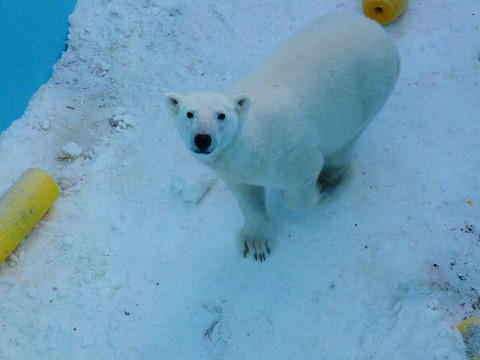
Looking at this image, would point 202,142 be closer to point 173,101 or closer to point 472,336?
point 173,101

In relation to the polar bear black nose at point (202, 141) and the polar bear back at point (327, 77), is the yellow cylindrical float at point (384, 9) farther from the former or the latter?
the polar bear black nose at point (202, 141)

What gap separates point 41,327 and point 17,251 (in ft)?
1.86

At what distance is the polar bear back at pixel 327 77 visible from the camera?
2.39 meters

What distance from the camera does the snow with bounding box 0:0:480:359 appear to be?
2.63 m

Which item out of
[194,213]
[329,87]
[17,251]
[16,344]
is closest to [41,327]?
[16,344]


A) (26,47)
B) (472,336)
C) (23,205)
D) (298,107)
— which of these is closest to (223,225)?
(298,107)

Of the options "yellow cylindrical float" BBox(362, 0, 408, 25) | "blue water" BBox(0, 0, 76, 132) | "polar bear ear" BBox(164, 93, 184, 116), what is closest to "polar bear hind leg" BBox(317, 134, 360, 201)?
"polar bear ear" BBox(164, 93, 184, 116)

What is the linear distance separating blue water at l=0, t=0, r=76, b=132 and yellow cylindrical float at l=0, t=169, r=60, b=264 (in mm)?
758

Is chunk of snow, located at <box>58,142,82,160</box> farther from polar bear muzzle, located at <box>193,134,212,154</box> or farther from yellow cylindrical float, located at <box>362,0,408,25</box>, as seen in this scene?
yellow cylindrical float, located at <box>362,0,408,25</box>

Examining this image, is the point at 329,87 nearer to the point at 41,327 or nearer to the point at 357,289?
the point at 357,289

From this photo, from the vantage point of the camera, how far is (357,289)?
8.79 ft

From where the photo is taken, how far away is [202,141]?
6.29 feet

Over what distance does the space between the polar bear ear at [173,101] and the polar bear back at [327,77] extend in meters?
0.39

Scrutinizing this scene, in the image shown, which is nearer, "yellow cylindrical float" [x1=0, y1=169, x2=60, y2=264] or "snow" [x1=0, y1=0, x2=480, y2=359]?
"snow" [x1=0, y1=0, x2=480, y2=359]
